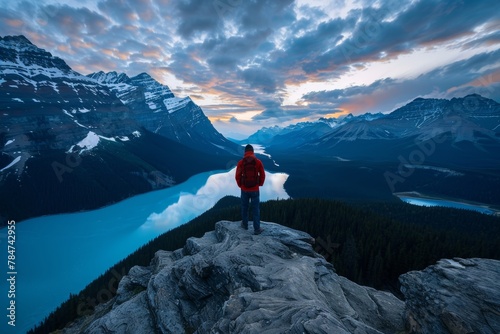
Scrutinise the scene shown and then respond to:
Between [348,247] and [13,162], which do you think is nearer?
[348,247]

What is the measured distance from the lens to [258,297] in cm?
955

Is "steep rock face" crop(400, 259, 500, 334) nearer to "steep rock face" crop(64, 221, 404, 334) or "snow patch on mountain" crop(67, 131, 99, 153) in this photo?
"steep rock face" crop(64, 221, 404, 334)

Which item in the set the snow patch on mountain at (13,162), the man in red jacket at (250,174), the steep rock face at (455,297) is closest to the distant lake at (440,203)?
the steep rock face at (455,297)

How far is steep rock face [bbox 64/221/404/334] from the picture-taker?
7942mm

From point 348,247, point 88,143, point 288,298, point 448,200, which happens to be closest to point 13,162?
point 88,143

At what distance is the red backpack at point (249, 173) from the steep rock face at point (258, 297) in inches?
174

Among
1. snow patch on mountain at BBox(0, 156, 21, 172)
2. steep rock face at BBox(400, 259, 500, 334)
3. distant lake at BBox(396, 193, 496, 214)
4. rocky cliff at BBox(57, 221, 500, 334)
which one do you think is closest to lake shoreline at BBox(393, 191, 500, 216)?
distant lake at BBox(396, 193, 496, 214)

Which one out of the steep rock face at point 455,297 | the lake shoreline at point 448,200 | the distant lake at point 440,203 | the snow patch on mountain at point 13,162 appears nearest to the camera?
the steep rock face at point 455,297

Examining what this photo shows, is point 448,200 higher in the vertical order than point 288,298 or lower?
lower

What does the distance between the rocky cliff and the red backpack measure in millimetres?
4430

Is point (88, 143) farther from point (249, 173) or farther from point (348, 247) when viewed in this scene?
point (249, 173)

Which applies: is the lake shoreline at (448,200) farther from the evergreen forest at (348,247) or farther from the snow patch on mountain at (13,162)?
the snow patch on mountain at (13,162)

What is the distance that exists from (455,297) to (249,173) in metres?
10.8

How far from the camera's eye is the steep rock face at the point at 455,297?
6914mm
